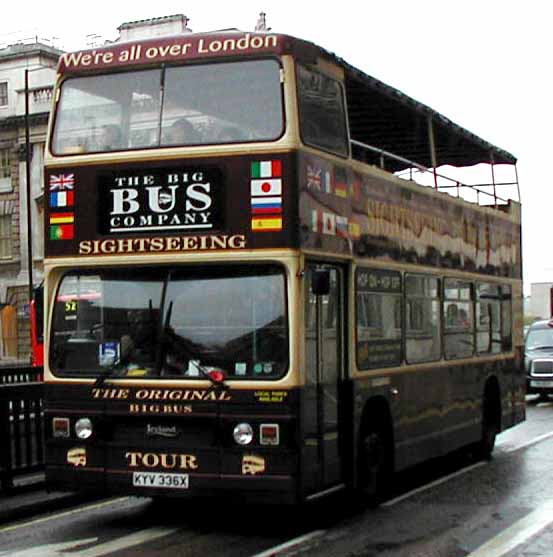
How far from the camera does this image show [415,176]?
44.0 feet

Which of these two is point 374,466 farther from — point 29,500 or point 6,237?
point 6,237

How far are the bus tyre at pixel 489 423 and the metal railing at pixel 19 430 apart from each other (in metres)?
6.15

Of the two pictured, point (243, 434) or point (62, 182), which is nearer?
point (243, 434)

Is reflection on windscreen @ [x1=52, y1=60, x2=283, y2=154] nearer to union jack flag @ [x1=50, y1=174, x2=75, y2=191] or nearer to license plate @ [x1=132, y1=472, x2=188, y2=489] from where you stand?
union jack flag @ [x1=50, y1=174, x2=75, y2=191]

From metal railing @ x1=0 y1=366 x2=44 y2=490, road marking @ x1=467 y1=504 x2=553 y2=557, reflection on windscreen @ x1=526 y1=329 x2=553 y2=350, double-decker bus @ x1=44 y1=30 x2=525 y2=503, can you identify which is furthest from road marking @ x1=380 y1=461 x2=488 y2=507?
reflection on windscreen @ x1=526 y1=329 x2=553 y2=350

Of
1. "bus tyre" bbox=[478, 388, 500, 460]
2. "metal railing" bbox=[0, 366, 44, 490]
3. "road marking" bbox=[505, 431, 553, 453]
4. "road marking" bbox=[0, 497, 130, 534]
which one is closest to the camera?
"road marking" bbox=[0, 497, 130, 534]

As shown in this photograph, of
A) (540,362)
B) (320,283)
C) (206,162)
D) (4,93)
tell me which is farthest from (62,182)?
(4,93)

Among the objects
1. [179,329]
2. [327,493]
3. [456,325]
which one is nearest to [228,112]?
[179,329]

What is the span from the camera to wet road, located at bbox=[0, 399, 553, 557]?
32.0 ft

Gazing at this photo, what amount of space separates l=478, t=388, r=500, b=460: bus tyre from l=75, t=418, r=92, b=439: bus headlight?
6989mm

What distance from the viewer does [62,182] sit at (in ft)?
34.9

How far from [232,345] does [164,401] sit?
74 cm

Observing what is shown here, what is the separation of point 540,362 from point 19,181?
36833 millimetres

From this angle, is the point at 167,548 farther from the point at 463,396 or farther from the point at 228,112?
the point at 463,396
